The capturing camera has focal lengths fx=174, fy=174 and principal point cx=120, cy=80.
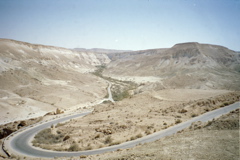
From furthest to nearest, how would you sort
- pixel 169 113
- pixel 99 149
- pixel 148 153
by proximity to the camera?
pixel 169 113
pixel 99 149
pixel 148 153

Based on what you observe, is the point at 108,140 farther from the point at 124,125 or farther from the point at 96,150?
the point at 124,125

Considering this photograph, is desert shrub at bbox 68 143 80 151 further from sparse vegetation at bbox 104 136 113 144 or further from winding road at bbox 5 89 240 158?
sparse vegetation at bbox 104 136 113 144

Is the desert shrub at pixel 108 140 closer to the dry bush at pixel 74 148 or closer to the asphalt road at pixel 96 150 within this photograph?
the asphalt road at pixel 96 150

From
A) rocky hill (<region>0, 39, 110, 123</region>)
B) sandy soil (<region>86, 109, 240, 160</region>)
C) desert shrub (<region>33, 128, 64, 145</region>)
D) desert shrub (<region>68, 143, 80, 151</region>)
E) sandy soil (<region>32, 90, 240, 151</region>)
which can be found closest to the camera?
sandy soil (<region>86, 109, 240, 160</region>)

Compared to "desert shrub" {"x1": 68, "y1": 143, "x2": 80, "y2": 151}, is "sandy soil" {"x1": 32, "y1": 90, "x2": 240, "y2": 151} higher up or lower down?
higher up

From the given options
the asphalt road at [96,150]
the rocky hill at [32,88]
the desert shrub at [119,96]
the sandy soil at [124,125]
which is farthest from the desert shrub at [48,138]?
the desert shrub at [119,96]

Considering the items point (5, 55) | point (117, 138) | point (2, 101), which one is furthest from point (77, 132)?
point (5, 55)

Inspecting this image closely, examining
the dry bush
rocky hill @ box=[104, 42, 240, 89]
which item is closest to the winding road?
the dry bush

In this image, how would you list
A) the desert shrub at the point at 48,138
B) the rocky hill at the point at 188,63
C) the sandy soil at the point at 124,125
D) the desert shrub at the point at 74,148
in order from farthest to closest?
the rocky hill at the point at 188,63, the desert shrub at the point at 48,138, the sandy soil at the point at 124,125, the desert shrub at the point at 74,148

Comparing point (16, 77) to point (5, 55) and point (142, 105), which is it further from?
point (142, 105)

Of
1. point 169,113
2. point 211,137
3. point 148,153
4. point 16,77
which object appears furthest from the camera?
point 16,77

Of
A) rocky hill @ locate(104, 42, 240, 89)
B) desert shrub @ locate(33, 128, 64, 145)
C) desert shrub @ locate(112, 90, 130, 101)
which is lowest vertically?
desert shrub @ locate(33, 128, 64, 145)
